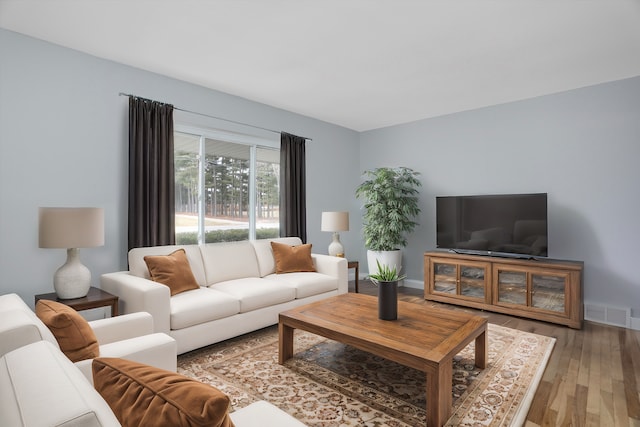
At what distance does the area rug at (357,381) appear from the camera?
2072 millimetres

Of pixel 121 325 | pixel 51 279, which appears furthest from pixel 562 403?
pixel 51 279

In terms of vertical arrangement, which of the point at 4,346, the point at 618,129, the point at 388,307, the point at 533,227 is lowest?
the point at 388,307

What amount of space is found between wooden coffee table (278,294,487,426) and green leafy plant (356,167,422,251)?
6.76 ft

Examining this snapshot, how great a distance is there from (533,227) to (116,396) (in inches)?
171

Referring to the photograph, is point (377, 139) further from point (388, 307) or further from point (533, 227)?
point (388, 307)

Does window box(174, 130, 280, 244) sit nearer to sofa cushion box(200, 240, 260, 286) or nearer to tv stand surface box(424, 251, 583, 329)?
sofa cushion box(200, 240, 260, 286)

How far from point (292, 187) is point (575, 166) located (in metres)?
3.51

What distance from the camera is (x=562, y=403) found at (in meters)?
2.18

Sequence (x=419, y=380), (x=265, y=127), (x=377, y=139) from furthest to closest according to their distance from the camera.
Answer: (x=377, y=139)
(x=265, y=127)
(x=419, y=380)

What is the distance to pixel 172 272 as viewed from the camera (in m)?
3.14

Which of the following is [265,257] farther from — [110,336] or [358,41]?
[358,41]

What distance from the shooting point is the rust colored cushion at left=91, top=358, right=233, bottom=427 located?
2.50 ft

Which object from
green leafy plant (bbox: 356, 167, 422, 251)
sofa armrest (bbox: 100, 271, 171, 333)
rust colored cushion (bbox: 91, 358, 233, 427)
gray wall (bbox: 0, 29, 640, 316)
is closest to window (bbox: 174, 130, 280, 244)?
gray wall (bbox: 0, 29, 640, 316)

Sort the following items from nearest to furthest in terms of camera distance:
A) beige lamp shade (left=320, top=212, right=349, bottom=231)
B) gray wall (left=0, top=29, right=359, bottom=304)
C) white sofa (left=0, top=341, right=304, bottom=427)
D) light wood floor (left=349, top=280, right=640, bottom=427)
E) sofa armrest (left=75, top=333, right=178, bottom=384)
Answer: white sofa (left=0, top=341, right=304, bottom=427) → sofa armrest (left=75, top=333, right=178, bottom=384) → light wood floor (left=349, top=280, right=640, bottom=427) → gray wall (left=0, top=29, right=359, bottom=304) → beige lamp shade (left=320, top=212, right=349, bottom=231)
